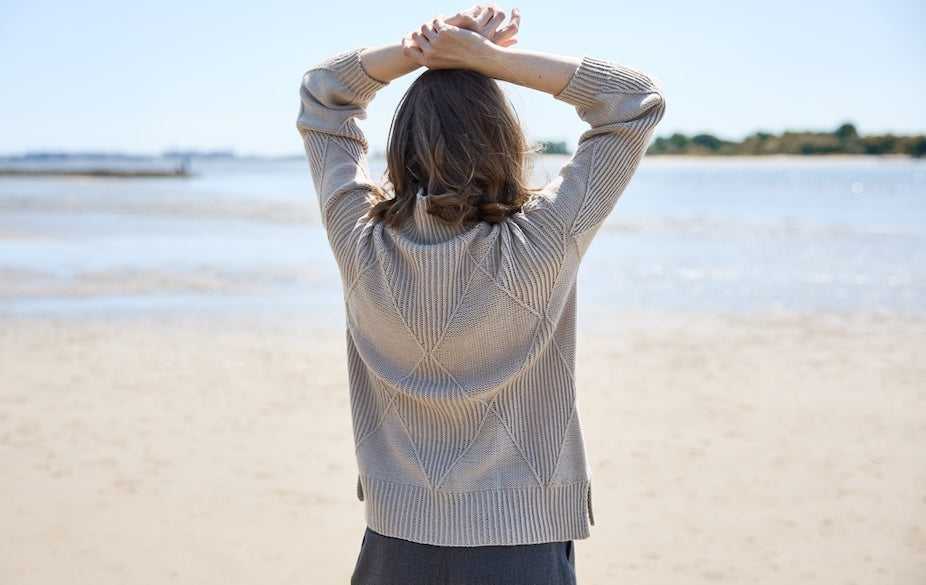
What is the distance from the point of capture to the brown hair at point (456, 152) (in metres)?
1.52

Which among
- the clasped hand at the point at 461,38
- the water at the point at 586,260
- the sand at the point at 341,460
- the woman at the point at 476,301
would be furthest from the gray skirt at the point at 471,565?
the water at the point at 586,260

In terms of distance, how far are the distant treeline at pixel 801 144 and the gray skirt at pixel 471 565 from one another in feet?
320

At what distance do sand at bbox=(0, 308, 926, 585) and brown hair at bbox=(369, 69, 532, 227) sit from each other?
2.95 meters

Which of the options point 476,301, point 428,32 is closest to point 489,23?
point 428,32

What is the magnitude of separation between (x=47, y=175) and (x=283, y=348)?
56.7m

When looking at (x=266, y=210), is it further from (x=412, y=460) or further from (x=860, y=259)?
(x=412, y=460)

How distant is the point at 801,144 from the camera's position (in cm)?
9600

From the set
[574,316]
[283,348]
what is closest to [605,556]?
[574,316]

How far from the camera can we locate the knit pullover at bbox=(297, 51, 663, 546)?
1.54 meters

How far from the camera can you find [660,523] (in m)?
4.63

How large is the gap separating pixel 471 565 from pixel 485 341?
40cm

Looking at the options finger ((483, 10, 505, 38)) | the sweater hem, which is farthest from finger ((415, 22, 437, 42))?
the sweater hem

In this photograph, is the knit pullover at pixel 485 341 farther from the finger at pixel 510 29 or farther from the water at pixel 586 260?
the water at pixel 586 260

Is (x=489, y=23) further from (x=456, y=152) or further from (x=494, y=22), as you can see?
(x=456, y=152)
